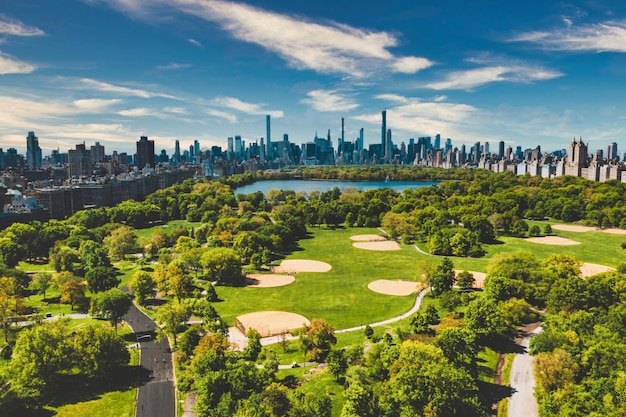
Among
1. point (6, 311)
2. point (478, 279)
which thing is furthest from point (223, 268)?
point (478, 279)

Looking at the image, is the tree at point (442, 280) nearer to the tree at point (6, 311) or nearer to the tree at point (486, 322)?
the tree at point (486, 322)

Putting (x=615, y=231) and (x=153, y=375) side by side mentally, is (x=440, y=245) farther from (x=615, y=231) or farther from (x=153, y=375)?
(x=153, y=375)

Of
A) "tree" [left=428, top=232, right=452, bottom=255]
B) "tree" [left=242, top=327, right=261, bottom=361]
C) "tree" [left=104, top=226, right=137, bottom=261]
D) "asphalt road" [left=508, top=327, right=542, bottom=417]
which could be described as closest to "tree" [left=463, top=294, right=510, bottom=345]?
"asphalt road" [left=508, top=327, right=542, bottom=417]

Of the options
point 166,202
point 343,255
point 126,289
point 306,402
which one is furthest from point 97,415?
point 166,202

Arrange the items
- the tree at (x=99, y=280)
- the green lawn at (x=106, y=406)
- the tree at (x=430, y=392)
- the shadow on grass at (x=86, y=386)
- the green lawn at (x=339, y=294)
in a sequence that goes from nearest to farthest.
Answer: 1. the tree at (x=430, y=392)
2. the green lawn at (x=106, y=406)
3. the shadow on grass at (x=86, y=386)
4. the green lawn at (x=339, y=294)
5. the tree at (x=99, y=280)

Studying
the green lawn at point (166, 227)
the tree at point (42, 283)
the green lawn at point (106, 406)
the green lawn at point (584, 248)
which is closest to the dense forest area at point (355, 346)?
the tree at point (42, 283)

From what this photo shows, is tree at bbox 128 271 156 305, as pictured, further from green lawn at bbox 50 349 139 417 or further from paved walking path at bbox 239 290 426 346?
green lawn at bbox 50 349 139 417
